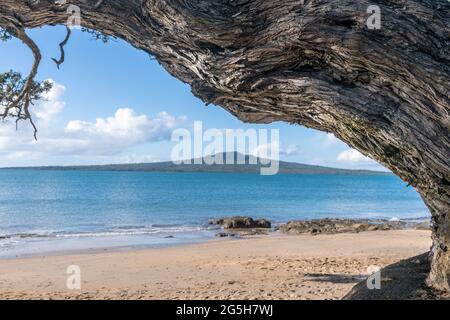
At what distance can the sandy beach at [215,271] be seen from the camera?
1100 centimetres

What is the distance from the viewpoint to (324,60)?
196 inches

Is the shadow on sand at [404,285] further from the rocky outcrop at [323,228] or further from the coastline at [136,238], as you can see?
the rocky outcrop at [323,228]

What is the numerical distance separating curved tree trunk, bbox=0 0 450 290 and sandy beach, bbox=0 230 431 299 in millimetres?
5688

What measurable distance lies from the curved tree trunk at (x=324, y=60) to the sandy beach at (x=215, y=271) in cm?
569

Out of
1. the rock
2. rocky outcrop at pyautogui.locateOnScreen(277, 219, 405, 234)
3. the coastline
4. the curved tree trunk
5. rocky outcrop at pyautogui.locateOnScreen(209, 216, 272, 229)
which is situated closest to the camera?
the curved tree trunk

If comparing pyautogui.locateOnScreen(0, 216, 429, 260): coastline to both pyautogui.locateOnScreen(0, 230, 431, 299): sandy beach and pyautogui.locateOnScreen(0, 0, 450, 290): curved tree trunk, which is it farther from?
pyautogui.locateOnScreen(0, 0, 450, 290): curved tree trunk

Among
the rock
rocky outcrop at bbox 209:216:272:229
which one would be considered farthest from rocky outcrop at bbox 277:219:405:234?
the rock

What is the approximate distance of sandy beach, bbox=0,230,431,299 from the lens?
11.0m

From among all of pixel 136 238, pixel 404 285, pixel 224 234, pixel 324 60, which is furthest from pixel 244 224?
pixel 324 60

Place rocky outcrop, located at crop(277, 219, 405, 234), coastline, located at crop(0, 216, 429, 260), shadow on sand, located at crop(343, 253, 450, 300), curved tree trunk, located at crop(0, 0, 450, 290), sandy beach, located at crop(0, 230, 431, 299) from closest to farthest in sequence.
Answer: curved tree trunk, located at crop(0, 0, 450, 290) < shadow on sand, located at crop(343, 253, 450, 300) < sandy beach, located at crop(0, 230, 431, 299) < coastline, located at crop(0, 216, 429, 260) < rocky outcrop, located at crop(277, 219, 405, 234)

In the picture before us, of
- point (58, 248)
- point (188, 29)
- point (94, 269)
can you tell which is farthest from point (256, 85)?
point (58, 248)

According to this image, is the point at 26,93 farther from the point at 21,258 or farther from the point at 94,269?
the point at 21,258

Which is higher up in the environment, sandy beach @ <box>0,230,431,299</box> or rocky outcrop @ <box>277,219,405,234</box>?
sandy beach @ <box>0,230,431,299</box>

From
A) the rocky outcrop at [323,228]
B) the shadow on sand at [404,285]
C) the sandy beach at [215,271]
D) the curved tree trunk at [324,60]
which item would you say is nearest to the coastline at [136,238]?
the rocky outcrop at [323,228]
